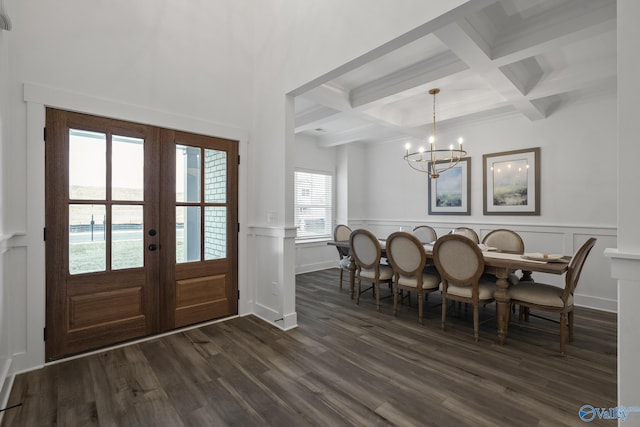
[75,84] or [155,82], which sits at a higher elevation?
[155,82]

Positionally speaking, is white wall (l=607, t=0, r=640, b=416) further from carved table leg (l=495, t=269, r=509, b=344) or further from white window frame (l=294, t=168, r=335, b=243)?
white window frame (l=294, t=168, r=335, b=243)

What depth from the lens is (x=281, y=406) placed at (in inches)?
75.4

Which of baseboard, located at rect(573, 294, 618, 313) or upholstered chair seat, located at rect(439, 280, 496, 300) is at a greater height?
upholstered chair seat, located at rect(439, 280, 496, 300)

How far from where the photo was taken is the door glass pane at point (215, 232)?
328 centimetres

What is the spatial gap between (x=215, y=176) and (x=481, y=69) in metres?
2.93

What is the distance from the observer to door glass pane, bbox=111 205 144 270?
8.91ft

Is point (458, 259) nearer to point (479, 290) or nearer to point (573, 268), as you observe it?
point (479, 290)

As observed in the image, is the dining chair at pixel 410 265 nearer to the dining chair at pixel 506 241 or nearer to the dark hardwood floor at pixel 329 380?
the dark hardwood floor at pixel 329 380

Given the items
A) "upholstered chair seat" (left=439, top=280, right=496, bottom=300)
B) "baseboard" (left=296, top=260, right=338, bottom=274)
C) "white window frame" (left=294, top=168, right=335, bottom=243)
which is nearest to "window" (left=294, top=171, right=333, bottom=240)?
"white window frame" (left=294, top=168, right=335, bottom=243)

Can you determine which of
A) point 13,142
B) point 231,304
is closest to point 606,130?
point 231,304

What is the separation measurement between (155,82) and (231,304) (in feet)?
8.03

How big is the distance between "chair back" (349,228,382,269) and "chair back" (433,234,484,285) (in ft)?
2.61

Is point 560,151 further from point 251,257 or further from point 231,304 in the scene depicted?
point 231,304

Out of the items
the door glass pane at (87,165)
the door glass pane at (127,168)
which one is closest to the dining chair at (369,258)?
the door glass pane at (127,168)
